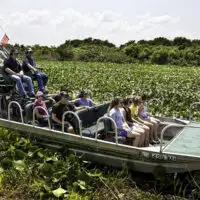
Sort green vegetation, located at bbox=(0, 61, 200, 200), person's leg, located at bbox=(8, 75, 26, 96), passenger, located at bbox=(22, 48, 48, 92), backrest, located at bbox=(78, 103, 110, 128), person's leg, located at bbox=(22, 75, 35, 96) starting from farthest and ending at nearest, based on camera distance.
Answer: passenger, located at bbox=(22, 48, 48, 92) → person's leg, located at bbox=(22, 75, 35, 96) → person's leg, located at bbox=(8, 75, 26, 96) → backrest, located at bbox=(78, 103, 110, 128) → green vegetation, located at bbox=(0, 61, 200, 200)

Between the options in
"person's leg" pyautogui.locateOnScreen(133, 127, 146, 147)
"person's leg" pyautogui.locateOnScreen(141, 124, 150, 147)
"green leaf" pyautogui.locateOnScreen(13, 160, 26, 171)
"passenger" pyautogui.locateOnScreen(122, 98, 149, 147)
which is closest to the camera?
"green leaf" pyautogui.locateOnScreen(13, 160, 26, 171)

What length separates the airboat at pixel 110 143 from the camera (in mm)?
6121

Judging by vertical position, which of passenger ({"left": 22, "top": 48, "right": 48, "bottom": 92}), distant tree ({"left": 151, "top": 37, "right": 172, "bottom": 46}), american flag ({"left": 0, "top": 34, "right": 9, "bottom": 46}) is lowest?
passenger ({"left": 22, "top": 48, "right": 48, "bottom": 92})

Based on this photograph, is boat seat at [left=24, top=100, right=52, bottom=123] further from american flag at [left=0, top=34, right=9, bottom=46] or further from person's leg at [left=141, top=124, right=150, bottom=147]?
american flag at [left=0, top=34, right=9, bottom=46]

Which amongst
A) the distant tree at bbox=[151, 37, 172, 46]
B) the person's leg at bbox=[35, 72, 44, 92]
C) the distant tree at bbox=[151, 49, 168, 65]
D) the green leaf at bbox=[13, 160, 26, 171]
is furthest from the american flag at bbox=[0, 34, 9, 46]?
the distant tree at bbox=[151, 37, 172, 46]

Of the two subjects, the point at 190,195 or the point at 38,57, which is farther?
the point at 38,57

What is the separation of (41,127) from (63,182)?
5.65 feet

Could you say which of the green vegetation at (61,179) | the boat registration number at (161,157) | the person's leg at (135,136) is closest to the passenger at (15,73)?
the green vegetation at (61,179)

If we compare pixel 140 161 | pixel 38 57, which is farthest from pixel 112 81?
pixel 38 57

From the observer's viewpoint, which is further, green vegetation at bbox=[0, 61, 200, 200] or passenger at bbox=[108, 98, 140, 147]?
passenger at bbox=[108, 98, 140, 147]

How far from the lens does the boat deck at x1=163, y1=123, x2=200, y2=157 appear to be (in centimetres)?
612

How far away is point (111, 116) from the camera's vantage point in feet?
22.7

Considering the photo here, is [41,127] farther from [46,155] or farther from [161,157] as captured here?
[161,157]

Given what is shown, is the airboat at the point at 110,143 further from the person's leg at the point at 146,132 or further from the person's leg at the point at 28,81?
the person's leg at the point at 28,81
